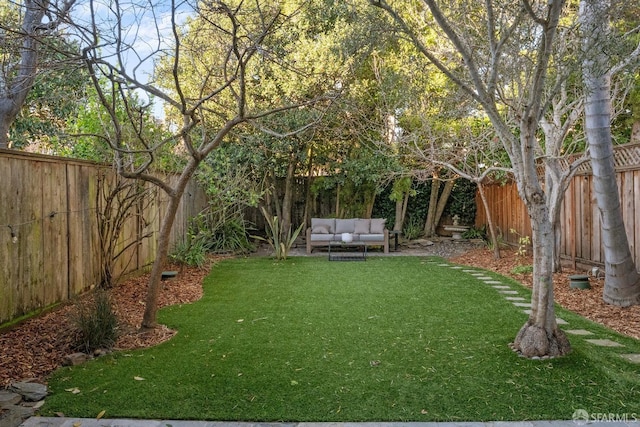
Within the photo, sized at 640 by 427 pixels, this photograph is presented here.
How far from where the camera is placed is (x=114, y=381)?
3.22m

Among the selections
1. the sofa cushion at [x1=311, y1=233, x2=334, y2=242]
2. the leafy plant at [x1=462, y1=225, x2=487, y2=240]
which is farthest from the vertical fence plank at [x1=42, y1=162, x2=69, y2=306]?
the leafy plant at [x1=462, y1=225, x2=487, y2=240]

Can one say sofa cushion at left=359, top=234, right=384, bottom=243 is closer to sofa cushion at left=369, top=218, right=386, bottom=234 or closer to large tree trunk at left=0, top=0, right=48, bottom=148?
sofa cushion at left=369, top=218, right=386, bottom=234

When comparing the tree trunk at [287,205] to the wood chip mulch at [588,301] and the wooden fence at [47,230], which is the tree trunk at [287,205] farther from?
the wooden fence at [47,230]

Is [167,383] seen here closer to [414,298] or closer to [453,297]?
[414,298]

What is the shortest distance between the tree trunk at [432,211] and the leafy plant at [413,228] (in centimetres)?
18

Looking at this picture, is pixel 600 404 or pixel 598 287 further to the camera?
pixel 598 287

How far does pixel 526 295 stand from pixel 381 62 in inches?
207

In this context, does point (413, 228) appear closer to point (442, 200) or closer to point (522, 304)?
point (442, 200)

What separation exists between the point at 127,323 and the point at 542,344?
3.62 meters

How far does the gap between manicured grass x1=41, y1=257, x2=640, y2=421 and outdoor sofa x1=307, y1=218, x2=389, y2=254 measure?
473cm

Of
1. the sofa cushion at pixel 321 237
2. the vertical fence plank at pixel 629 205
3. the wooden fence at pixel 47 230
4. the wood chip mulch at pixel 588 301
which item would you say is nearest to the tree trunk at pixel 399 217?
the sofa cushion at pixel 321 237

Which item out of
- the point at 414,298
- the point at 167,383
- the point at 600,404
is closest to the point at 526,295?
the point at 414,298

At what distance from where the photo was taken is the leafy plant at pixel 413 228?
12.4 metres

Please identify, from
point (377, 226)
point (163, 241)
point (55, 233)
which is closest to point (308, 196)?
point (377, 226)
